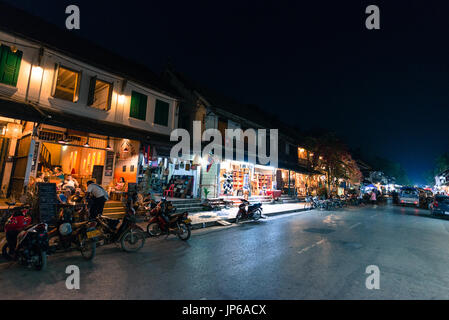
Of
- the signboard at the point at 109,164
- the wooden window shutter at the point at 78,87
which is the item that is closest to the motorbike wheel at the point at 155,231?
the signboard at the point at 109,164

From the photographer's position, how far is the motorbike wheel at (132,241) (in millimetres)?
6473

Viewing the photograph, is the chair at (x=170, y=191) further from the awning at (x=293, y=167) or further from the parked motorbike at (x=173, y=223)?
the awning at (x=293, y=167)

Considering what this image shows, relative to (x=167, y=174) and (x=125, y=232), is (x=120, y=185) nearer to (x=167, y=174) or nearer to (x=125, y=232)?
(x=167, y=174)

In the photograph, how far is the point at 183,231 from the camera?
26.0ft

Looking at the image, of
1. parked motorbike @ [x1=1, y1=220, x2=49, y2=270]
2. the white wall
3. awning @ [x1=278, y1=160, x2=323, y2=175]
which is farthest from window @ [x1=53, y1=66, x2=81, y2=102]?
awning @ [x1=278, y1=160, x2=323, y2=175]

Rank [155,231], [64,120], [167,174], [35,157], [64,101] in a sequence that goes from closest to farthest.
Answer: [155,231], [64,120], [35,157], [64,101], [167,174]

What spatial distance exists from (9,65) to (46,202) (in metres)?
6.22

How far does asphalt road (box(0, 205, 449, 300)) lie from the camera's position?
3895mm

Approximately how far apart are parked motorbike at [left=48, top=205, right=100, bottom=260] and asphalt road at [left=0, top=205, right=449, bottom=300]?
0.28 m

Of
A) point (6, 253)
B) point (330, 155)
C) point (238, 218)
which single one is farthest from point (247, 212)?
point (330, 155)

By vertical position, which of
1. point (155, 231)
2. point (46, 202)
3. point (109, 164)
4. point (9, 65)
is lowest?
point (155, 231)

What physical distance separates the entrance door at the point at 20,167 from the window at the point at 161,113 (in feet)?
21.7

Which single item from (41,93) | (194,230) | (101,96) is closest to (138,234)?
(194,230)

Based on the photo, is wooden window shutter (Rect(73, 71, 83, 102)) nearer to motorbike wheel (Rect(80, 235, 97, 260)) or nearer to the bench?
motorbike wheel (Rect(80, 235, 97, 260))
